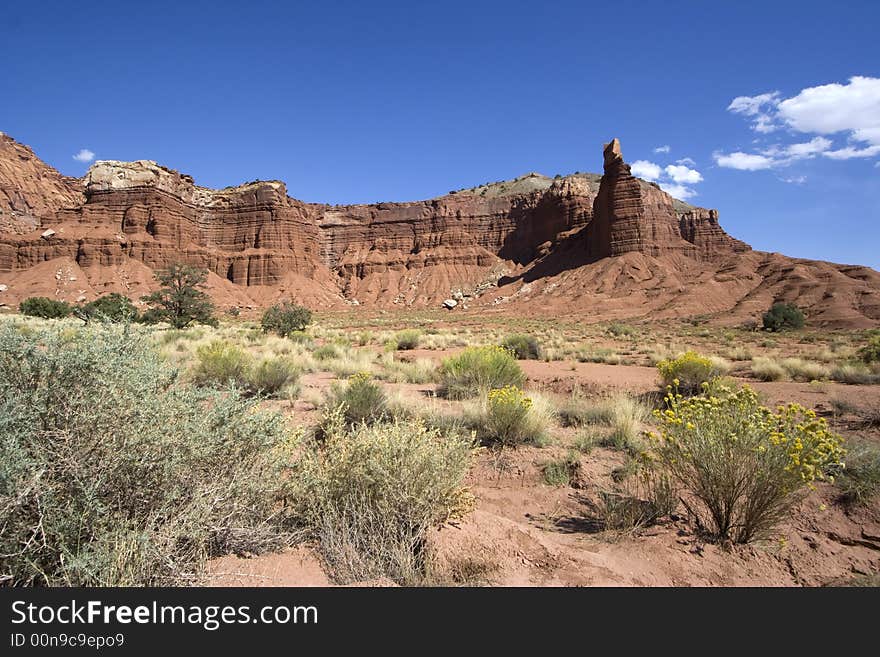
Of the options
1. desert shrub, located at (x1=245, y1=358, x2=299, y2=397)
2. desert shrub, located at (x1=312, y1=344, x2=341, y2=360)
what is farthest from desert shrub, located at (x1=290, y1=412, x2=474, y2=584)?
desert shrub, located at (x1=312, y1=344, x2=341, y2=360)

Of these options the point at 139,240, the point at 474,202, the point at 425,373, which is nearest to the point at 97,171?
the point at 139,240

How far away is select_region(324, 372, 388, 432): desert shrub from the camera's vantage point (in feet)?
20.4

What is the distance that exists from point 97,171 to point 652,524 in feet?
301

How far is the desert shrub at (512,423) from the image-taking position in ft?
19.0

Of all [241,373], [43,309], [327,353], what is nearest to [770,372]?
[327,353]

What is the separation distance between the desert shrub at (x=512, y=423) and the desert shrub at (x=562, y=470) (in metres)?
0.67

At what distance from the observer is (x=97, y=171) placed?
69375 mm

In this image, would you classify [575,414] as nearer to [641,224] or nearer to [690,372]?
[690,372]

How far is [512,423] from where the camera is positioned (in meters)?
5.80

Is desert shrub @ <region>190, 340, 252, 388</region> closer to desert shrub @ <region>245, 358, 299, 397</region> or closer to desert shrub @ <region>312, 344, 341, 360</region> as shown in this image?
desert shrub @ <region>245, 358, 299, 397</region>

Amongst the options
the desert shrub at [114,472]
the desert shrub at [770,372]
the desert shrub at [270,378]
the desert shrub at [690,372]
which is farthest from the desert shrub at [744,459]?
the desert shrub at [770,372]
